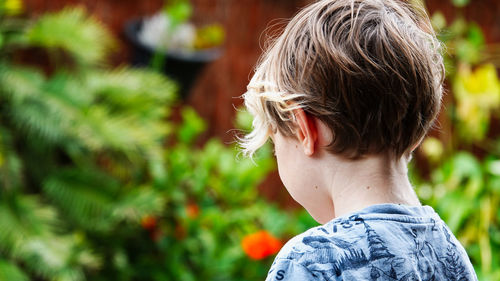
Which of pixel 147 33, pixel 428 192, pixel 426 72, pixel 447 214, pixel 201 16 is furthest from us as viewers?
pixel 201 16

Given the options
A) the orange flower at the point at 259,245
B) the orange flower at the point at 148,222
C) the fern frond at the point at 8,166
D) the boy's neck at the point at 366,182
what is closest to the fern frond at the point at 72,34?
the fern frond at the point at 8,166

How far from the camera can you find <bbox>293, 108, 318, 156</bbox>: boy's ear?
1178 millimetres

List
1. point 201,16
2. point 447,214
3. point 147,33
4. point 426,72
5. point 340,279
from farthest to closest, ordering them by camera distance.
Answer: point 201,16 < point 147,33 < point 447,214 < point 426,72 < point 340,279

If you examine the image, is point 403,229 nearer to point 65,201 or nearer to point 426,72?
point 426,72

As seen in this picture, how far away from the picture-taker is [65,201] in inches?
136

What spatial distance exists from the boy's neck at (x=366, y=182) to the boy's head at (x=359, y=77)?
20mm

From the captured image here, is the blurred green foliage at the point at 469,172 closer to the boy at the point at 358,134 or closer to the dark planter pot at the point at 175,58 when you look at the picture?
the dark planter pot at the point at 175,58

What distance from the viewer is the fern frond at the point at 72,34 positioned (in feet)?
11.5

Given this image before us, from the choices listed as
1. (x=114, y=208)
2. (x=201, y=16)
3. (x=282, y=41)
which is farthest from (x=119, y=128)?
(x=282, y=41)

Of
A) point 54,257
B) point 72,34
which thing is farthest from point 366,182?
point 72,34

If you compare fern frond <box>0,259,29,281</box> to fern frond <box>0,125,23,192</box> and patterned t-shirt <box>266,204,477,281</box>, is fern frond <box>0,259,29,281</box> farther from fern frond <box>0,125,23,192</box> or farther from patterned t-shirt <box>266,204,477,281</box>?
patterned t-shirt <box>266,204,477,281</box>

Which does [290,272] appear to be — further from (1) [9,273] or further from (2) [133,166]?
(2) [133,166]

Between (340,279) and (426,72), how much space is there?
398 mm

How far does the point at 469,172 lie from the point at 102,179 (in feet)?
6.37
